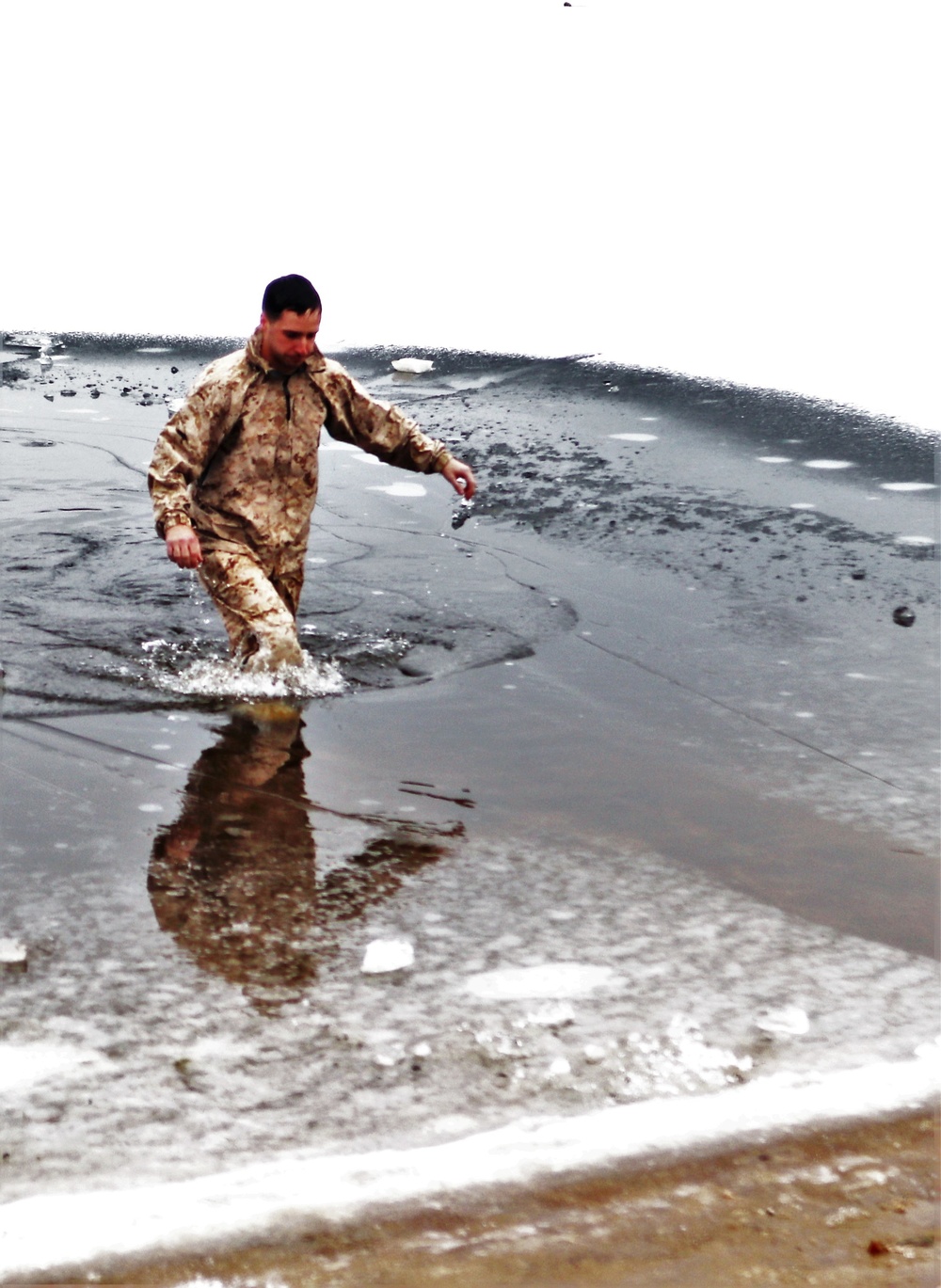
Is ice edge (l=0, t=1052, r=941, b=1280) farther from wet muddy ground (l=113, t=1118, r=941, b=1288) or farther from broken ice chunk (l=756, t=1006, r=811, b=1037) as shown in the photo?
broken ice chunk (l=756, t=1006, r=811, b=1037)

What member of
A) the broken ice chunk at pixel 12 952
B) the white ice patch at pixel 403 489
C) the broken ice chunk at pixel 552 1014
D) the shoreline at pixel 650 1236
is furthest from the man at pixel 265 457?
the white ice patch at pixel 403 489

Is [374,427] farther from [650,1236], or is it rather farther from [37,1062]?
[650,1236]

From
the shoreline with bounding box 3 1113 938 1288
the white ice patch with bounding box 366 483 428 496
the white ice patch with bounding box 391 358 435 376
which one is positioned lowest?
the shoreline with bounding box 3 1113 938 1288

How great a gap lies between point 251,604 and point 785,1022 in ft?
8.76

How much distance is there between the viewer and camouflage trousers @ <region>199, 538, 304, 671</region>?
4.80 m

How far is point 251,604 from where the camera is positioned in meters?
4.84

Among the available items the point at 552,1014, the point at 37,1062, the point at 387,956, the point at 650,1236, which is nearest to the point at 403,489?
the point at 387,956

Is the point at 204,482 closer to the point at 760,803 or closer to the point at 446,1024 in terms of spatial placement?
the point at 760,803

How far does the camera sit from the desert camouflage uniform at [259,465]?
15.8 ft

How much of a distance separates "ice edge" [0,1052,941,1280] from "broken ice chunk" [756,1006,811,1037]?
0.17m

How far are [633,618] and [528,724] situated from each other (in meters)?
1.37

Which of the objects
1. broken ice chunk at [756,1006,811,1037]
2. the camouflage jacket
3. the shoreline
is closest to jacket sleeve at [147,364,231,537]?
the camouflage jacket

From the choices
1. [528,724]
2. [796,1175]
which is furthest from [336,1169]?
[528,724]

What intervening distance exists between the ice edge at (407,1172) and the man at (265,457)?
2710 millimetres
